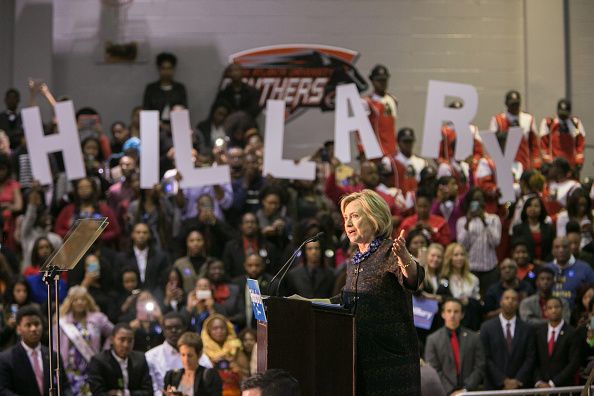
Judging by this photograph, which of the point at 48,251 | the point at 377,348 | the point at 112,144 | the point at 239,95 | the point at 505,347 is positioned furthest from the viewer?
the point at 239,95

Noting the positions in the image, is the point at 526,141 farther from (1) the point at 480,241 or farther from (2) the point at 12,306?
(2) the point at 12,306

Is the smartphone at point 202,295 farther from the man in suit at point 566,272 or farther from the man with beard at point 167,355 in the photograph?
the man in suit at point 566,272

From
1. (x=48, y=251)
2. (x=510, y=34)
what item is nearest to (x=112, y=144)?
(x=48, y=251)

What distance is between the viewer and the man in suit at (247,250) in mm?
10086

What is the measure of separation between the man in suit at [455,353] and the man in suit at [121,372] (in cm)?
216

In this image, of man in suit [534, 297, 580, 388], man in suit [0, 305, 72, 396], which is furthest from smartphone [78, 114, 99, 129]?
man in suit [534, 297, 580, 388]

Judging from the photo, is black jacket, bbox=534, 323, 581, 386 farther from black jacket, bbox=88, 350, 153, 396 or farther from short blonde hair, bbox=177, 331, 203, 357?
black jacket, bbox=88, 350, 153, 396

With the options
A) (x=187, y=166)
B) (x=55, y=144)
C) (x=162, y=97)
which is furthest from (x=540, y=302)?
(x=162, y=97)

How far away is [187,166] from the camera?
35.2 feet

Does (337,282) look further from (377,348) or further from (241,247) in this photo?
(377,348)

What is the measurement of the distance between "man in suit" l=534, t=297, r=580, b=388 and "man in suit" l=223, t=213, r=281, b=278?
7.86ft

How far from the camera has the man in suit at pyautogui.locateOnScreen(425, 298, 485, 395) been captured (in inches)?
345

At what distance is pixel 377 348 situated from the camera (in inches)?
185

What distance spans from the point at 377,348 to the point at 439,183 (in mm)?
6453
